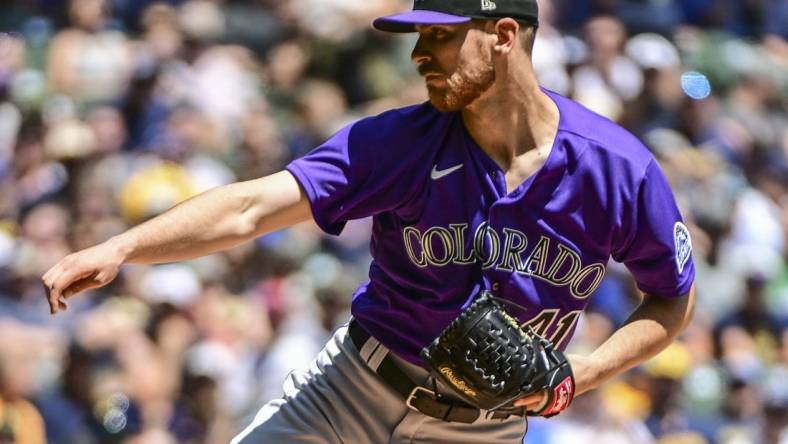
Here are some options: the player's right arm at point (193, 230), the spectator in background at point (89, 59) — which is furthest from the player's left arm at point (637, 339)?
the spectator in background at point (89, 59)

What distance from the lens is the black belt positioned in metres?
3.78

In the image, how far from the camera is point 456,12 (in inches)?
144

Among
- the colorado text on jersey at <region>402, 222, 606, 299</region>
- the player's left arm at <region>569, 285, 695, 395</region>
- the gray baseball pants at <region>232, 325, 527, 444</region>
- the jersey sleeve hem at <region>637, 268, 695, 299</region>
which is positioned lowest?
the gray baseball pants at <region>232, 325, 527, 444</region>

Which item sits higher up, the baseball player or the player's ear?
the player's ear

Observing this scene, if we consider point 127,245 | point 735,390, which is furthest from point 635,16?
point 127,245

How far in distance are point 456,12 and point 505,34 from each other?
0.52ft

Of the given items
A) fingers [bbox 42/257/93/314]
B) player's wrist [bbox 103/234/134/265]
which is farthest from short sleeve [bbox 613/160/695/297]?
fingers [bbox 42/257/93/314]

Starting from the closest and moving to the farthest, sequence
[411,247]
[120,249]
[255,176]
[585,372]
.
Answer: [120,249], [585,372], [411,247], [255,176]

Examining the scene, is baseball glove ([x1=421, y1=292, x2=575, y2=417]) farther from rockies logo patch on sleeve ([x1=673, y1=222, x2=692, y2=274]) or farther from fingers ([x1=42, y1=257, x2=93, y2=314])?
fingers ([x1=42, y1=257, x2=93, y2=314])

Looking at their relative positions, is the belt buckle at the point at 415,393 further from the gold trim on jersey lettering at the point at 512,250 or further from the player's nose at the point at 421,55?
the player's nose at the point at 421,55

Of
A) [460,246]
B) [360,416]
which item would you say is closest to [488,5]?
[460,246]

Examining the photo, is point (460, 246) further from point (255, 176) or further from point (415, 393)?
point (255, 176)

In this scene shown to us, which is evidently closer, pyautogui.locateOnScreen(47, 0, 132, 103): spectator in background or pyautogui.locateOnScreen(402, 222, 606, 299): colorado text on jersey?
pyautogui.locateOnScreen(402, 222, 606, 299): colorado text on jersey

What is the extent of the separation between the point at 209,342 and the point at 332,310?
0.68 metres
